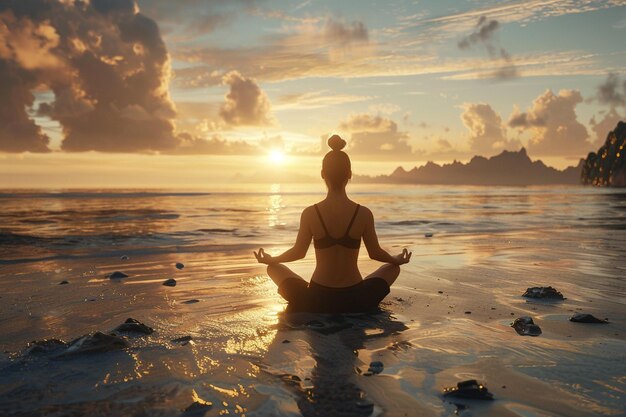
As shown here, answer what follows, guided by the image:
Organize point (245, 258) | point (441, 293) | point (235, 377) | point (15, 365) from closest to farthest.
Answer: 1. point (235, 377)
2. point (15, 365)
3. point (441, 293)
4. point (245, 258)

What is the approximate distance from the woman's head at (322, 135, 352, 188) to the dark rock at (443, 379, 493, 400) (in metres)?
2.93

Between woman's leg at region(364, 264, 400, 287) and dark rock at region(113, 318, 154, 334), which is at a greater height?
woman's leg at region(364, 264, 400, 287)

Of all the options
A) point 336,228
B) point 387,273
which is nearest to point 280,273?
point 336,228

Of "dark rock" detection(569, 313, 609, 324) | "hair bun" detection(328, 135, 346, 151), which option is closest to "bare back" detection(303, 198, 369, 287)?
"hair bun" detection(328, 135, 346, 151)

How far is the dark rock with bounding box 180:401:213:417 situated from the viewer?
3.51 meters

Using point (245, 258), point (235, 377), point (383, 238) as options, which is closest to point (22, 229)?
point (245, 258)

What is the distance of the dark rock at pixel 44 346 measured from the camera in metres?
4.92

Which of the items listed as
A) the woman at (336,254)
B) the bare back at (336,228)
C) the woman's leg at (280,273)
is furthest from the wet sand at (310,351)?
the bare back at (336,228)

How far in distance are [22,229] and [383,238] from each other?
1711cm

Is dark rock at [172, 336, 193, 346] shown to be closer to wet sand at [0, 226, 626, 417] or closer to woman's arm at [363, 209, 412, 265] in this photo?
wet sand at [0, 226, 626, 417]

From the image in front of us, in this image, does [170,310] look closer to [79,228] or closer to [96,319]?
[96,319]

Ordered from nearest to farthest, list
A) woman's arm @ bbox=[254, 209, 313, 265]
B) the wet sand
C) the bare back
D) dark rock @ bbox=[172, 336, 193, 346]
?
the wet sand
dark rock @ bbox=[172, 336, 193, 346]
the bare back
woman's arm @ bbox=[254, 209, 313, 265]

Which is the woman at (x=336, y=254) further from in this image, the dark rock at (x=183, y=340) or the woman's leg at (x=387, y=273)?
the dark rock at (x=183, y=340)

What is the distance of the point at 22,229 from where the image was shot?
2278 cm
